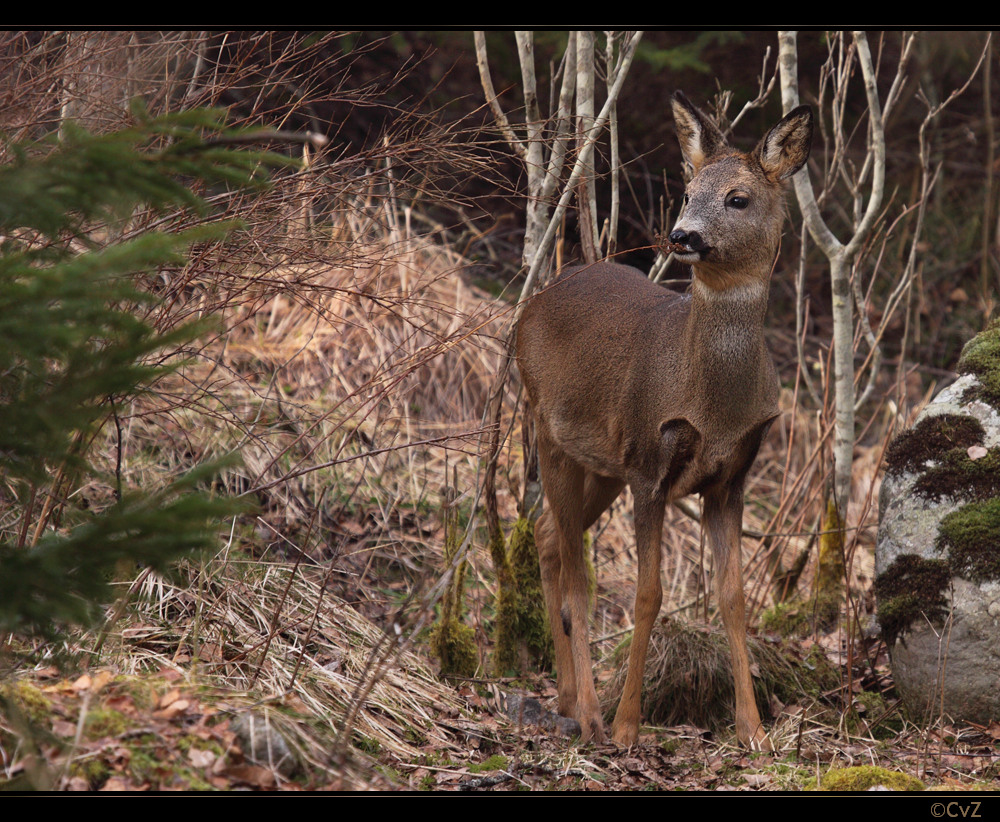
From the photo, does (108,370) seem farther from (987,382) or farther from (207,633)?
(987,382)

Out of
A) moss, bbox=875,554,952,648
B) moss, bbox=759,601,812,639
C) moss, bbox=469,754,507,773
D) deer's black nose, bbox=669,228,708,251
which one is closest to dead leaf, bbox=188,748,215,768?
moss, bbox=469,754,507,773

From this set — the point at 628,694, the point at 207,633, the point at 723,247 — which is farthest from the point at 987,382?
the point at 207,633

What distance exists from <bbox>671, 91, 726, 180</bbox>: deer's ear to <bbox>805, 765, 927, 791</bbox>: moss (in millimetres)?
2850

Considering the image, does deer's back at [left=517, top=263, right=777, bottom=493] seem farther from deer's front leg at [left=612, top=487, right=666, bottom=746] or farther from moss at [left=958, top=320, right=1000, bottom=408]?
moss at [left=958, top=320, right=1000, bottom=408]

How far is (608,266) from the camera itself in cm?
620

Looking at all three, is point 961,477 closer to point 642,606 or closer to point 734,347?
point 734,347

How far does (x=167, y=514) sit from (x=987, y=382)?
4.56 m

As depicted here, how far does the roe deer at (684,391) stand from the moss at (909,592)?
31.1 inches

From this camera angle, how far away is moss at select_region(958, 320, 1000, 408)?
5.64 m

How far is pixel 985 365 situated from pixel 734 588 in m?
1.93

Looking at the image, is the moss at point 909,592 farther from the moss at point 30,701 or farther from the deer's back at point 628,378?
the moss at point 30,701

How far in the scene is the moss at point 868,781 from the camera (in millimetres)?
4074

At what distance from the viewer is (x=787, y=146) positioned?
5082mm

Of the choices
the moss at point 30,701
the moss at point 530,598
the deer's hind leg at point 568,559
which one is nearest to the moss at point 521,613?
the moss at point 530,598
